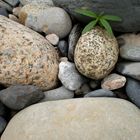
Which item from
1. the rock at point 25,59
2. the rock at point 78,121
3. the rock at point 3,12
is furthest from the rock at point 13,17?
the rock at point 78,121

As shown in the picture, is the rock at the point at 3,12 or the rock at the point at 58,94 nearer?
the rock at the point at 58,94

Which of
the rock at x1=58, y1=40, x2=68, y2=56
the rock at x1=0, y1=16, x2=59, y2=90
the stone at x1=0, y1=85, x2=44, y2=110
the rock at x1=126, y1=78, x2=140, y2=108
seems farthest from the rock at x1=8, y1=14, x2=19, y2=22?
the rock at x1=126, y1=78, x2=140, y2=108

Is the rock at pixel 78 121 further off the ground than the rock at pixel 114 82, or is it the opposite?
the rock at pixel 114 82

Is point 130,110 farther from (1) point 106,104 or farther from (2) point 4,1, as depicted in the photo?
(2) point 4,1

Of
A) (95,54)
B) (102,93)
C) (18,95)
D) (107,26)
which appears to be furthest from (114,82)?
(18,95)

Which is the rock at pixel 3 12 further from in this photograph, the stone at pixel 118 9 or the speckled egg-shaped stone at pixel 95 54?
the speckled egg-shaped stone at pixel 95 54

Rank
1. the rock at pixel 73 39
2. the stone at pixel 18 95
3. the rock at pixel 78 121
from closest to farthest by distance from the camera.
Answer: the rock at pixel 78 121 < the stone at pixel 18 95 < the rock at pixel 73 39

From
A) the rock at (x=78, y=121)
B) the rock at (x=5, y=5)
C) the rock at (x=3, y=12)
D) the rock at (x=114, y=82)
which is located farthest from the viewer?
the rock at (x=5, y=5)

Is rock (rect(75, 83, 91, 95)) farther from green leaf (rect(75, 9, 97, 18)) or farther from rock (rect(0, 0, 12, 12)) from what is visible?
rock (rect(0, 0, 12, 12))
